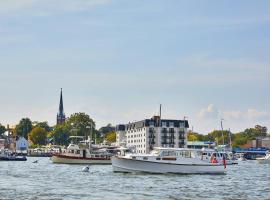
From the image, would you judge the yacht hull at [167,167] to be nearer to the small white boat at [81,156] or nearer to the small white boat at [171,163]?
the small white boat at [171,163]

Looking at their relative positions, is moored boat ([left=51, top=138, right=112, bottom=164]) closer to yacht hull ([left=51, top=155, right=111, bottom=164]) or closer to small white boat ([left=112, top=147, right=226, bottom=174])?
yacht hull ([left=51, top=155, right=111, bottom=164])

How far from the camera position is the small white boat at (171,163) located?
8825cm

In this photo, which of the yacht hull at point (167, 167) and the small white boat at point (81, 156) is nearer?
the yacht hull at point (167, 167)

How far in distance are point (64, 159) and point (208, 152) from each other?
5430 centimetres

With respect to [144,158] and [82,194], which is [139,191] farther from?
[144,158]

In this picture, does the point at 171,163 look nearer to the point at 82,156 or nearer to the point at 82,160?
the point at 82,160

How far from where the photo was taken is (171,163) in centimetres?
8806

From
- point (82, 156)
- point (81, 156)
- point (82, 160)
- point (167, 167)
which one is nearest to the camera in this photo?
point (167, 167)

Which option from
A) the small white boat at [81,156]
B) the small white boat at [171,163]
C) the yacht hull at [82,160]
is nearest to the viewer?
the small white boat at [171,163]

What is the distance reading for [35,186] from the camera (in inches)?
2566

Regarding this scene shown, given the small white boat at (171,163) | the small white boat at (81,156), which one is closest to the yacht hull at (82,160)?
the small white boat at (81,156)

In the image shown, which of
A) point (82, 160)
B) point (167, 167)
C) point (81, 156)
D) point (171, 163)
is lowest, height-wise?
point (167, 167)

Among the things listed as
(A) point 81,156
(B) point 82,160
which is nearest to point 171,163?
(B) point 82,160

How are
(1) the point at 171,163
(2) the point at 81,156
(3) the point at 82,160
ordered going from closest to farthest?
(1) the point at 171,163
(3) the point at 82,160
(2) the point at 81,156
